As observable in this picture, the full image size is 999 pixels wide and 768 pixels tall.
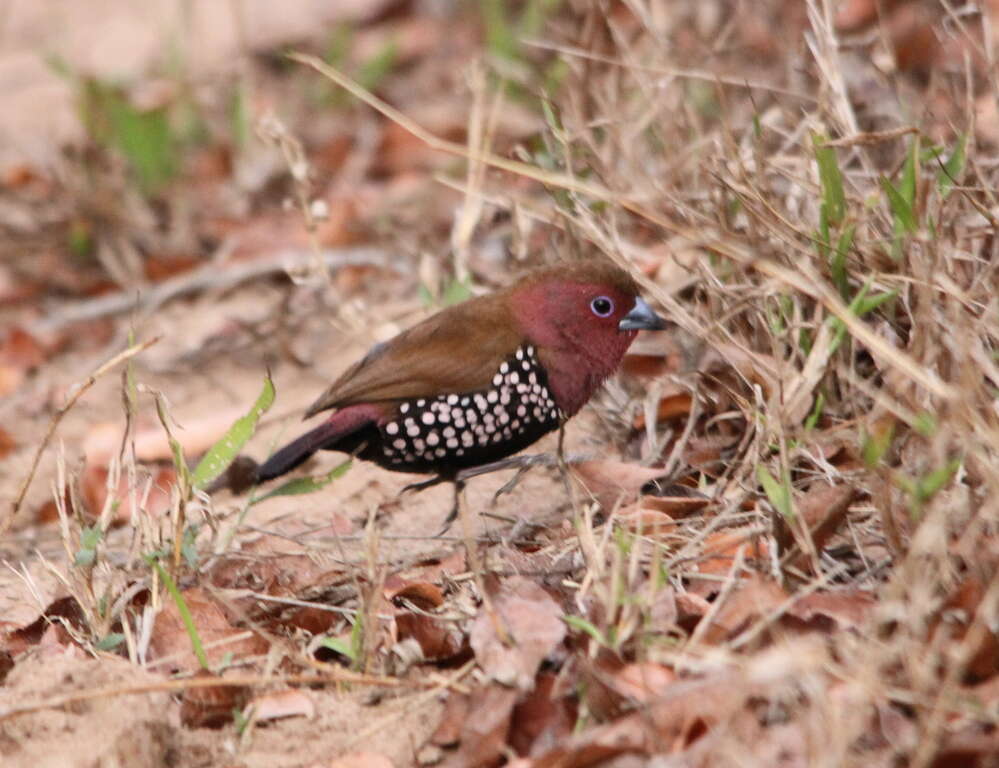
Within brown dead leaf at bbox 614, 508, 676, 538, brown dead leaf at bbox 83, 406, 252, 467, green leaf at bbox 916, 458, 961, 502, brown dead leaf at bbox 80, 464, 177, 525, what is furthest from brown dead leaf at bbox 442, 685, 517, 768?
brown dead leaf at bbox 83, 406, 252, 467

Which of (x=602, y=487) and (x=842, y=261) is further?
(x=602, y=487)

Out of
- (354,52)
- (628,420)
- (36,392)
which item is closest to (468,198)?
(628,420)

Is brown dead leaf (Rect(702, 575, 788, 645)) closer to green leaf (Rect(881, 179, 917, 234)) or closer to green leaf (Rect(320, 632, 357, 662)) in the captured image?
green leaf (Rect(320, 632, 357, 662))

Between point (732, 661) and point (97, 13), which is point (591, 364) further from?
point (97, 13)

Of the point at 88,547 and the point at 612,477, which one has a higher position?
the point at 88,547

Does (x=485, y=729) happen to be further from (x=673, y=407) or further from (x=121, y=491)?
(x=121, y=491)

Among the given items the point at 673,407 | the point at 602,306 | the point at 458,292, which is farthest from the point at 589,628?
the point at 458,292

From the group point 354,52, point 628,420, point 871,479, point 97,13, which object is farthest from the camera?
point 97,13
